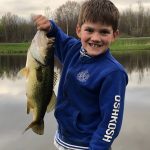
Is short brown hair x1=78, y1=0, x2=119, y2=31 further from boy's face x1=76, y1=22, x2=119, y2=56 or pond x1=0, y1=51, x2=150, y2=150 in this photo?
pond x1=0, y1=51, x2=150, y2=150

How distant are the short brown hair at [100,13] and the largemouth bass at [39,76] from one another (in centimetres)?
36

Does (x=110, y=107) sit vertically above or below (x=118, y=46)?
above

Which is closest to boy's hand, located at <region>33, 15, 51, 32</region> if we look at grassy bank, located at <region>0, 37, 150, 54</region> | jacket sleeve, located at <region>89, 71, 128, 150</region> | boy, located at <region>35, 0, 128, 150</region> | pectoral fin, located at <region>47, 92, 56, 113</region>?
boy, located at <region>35, 0, 128, 150</region>

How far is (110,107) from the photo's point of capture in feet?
11.0

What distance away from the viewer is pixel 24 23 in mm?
60656

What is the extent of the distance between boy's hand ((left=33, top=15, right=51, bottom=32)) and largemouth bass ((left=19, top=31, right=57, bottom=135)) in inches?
2.3

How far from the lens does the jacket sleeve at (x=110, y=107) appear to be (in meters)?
3.35

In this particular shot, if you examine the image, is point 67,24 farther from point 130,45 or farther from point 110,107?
point 110,107

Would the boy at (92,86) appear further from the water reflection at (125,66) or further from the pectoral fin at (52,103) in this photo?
the water reflection at (125,66)

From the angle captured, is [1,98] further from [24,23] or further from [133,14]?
[133,14]

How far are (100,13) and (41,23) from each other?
0.56 m

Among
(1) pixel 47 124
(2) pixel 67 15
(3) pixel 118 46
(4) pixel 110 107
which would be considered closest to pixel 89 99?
(4) pixel 110 107

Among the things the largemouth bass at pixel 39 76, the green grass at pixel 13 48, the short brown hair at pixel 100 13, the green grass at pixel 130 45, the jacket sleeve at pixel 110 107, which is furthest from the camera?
the green grass at pixel 13 48

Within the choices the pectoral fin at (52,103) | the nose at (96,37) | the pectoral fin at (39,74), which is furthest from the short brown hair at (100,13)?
the pectoral fin at (52,103)
